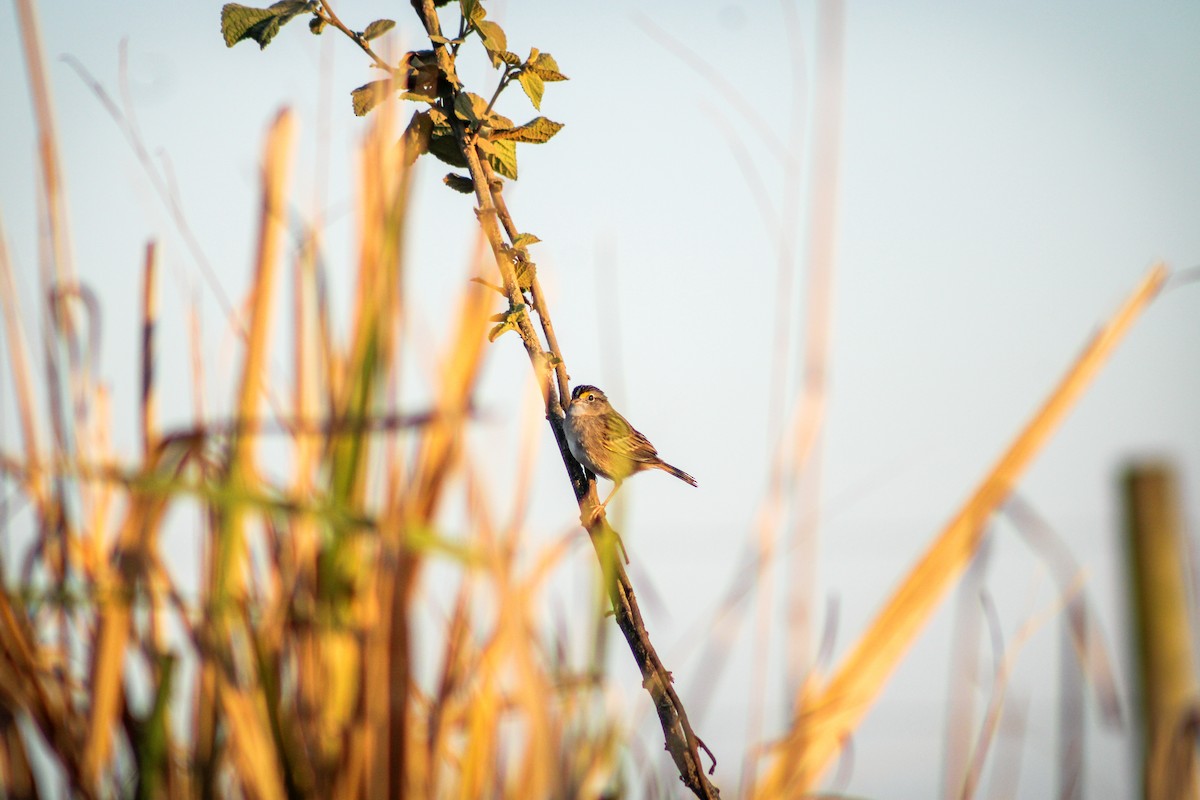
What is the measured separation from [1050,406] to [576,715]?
66cm

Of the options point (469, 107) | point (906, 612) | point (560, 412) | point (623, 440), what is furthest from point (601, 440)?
point (906, 612)

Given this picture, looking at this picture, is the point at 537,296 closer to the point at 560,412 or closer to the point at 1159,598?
the point at 560,412

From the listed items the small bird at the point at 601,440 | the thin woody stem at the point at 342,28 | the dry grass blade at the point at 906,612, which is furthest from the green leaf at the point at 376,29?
the small bird at the point at 601,440

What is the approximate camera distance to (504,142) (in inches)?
90.1

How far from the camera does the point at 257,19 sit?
2.22 m

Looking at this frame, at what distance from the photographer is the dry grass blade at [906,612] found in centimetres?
117

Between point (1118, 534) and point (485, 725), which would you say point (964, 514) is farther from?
point (485, 725)

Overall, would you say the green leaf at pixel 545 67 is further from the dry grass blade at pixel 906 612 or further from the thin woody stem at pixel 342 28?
the dry grass blade at pixel 906 612

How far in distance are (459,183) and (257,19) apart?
1.79 feet

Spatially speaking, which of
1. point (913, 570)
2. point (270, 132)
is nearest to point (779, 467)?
point (913, 570)

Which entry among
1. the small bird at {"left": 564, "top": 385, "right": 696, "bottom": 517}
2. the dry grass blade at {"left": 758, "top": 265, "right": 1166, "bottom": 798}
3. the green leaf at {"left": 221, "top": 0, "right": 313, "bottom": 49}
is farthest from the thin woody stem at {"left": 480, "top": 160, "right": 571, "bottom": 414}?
the small bird at {"left": 564, "top": 385, "right": 696, "bottom": 517}

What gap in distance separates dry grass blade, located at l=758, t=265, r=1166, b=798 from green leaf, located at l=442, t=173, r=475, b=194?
1505mm

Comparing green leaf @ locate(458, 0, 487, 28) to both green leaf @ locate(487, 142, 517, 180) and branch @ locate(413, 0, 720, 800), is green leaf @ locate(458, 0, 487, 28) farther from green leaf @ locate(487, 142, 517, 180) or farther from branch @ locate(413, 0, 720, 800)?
green leaf @ locate(487, 142, 517, 180)

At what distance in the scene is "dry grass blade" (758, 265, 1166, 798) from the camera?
117 cm
